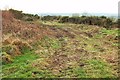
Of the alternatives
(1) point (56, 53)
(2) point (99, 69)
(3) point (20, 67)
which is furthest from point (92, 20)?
(3) point (20, 67)

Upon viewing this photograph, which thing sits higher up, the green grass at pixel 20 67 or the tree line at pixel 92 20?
the tree line at pixel 92 20

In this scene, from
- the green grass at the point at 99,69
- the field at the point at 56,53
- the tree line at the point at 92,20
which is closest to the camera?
the green grass at the point at 99,69

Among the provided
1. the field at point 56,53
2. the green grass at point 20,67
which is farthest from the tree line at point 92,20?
the green grass at point 20,67

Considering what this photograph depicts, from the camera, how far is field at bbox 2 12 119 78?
32.1ft

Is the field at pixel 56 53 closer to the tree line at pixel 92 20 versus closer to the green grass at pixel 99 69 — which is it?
the green grass at pixel 99 69

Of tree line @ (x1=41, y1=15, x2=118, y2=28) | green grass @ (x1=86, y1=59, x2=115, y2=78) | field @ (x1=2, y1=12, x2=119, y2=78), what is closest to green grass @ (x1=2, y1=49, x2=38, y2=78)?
field @ (x1=2, y1=12, x2=119, y2=78)

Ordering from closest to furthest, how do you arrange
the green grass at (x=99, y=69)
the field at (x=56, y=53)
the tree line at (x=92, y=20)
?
the green grass at (x=99, y=69) < the field at (x=56, y=53) < the tree line at (x=92, y=20)

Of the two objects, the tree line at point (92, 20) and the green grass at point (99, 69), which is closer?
the green grass at point (99, 69)

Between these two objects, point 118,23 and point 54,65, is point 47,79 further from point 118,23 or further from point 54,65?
point 118,23

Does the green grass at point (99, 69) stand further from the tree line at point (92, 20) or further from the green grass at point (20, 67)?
the tree line at point (92, 20)

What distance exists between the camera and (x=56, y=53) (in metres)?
12.2

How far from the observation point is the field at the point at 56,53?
980cm

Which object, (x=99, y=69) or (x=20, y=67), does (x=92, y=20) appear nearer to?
(x=99, y=69)

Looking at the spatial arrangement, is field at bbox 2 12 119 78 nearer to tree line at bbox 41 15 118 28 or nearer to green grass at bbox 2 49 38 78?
green grass at bbox 2 49 38 78
